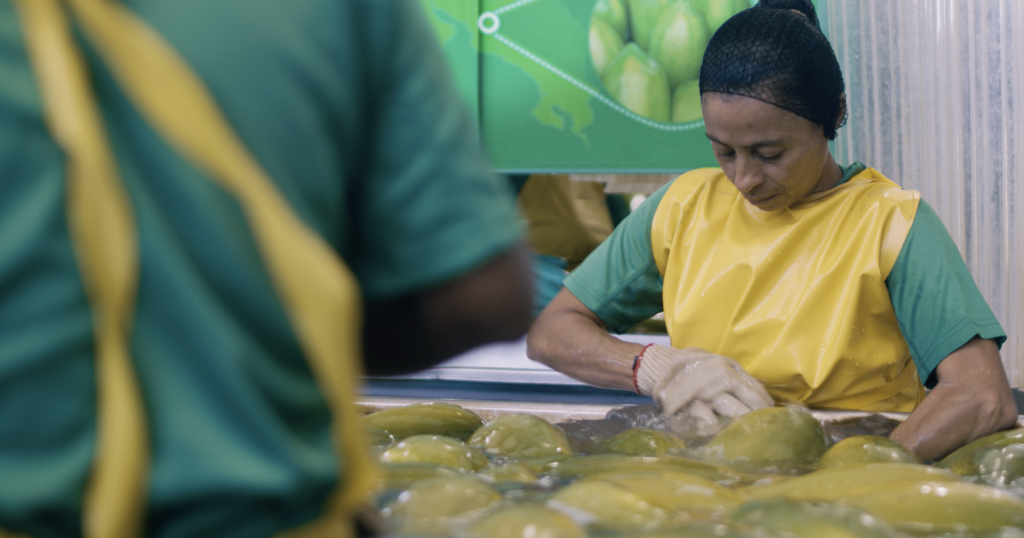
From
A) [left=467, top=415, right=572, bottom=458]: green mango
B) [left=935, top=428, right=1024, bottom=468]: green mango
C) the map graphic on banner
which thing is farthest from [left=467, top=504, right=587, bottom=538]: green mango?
the map graphic on banner

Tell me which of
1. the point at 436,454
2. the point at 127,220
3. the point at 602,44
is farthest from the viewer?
the point at 602,44

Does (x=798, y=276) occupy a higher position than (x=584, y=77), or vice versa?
(x=584, y=77)

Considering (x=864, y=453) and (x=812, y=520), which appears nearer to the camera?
(x=812, y=520)

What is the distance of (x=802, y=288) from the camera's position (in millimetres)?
1640

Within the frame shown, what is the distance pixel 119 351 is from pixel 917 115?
2720 mm

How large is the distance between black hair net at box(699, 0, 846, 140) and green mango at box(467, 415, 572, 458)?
2.59 feet

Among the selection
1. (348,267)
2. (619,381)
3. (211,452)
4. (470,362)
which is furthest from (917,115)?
(211,452)

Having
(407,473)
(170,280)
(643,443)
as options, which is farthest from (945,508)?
(170,280)

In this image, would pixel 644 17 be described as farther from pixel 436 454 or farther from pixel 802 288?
pixel 436 454

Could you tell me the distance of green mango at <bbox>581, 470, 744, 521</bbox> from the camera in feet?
2.60

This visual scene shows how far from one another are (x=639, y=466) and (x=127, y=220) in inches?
28.9

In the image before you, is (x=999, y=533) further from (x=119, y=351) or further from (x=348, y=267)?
(x=119, y=351)

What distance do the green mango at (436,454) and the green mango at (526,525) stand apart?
1.03 feet

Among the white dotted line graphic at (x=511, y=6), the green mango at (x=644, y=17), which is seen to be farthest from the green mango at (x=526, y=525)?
the white dotted line graphic at (x=511, y=6)
